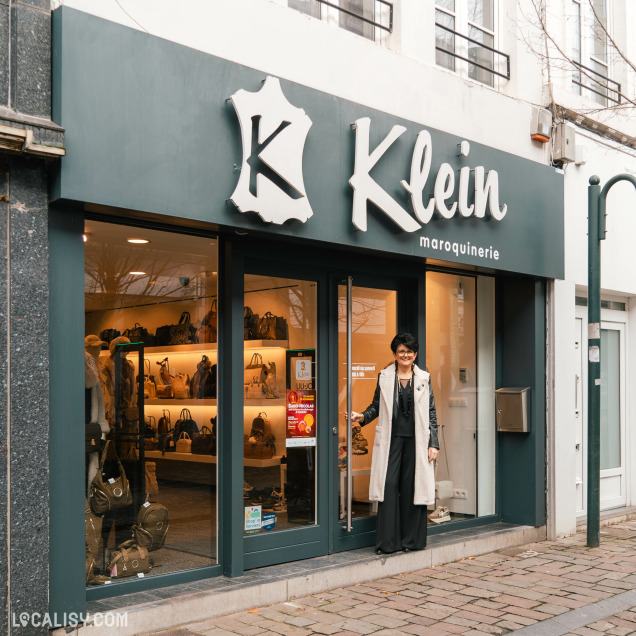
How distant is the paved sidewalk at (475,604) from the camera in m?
5.42

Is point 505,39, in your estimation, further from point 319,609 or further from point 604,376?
point 319,609

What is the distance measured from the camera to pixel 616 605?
6.00m

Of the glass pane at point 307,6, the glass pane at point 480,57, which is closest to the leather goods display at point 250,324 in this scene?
the glass pane at point 307,6

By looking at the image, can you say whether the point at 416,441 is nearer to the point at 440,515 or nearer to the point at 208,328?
the point at 440,515

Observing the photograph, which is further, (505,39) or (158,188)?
(505,39)

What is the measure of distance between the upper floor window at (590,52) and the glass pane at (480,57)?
1.45 meters

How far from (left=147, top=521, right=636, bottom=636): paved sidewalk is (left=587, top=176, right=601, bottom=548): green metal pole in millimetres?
504

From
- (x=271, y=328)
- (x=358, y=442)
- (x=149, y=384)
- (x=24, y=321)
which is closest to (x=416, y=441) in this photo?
(x=358, y=442)

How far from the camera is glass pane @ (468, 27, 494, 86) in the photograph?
862 cm

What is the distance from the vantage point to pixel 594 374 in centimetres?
809

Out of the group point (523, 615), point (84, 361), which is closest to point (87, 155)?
point (84, 361)

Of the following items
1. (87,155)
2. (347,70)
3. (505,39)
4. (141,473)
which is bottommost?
(141,473)

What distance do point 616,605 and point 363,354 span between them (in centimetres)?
294

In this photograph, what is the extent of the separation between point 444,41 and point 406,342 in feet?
10.7
